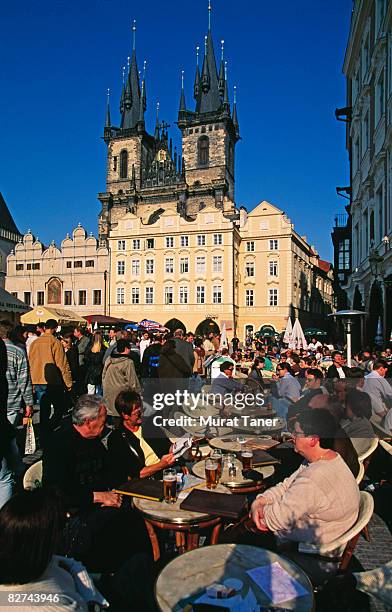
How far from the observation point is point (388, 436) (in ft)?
18.7

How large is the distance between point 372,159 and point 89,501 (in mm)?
18561

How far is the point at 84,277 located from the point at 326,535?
47002mm

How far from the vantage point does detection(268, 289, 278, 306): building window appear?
44312mm

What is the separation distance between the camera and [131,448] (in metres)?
4.00

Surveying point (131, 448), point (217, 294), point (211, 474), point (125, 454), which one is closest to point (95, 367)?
point (131, 448)

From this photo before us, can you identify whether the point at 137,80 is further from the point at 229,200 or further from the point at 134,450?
the point at 134,450

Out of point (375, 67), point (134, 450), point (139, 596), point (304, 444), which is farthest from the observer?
point (375, 67)

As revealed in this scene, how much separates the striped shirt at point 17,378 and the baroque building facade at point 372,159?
1086 centimetres

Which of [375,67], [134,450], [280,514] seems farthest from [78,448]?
[375,67]

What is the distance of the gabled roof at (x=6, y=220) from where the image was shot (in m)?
62.9

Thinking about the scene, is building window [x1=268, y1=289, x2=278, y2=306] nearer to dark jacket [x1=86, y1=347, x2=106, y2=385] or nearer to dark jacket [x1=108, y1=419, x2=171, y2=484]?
dark jacket [x1=86, y1=347, x2=106, y2=385]

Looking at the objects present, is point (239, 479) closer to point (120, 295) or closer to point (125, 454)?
point (125, 454)

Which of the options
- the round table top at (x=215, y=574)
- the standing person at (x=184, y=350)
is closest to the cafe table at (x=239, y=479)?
the round table top at (x=215, y=574)

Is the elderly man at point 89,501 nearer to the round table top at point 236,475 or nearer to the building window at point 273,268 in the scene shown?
the round table top at point 236,475
